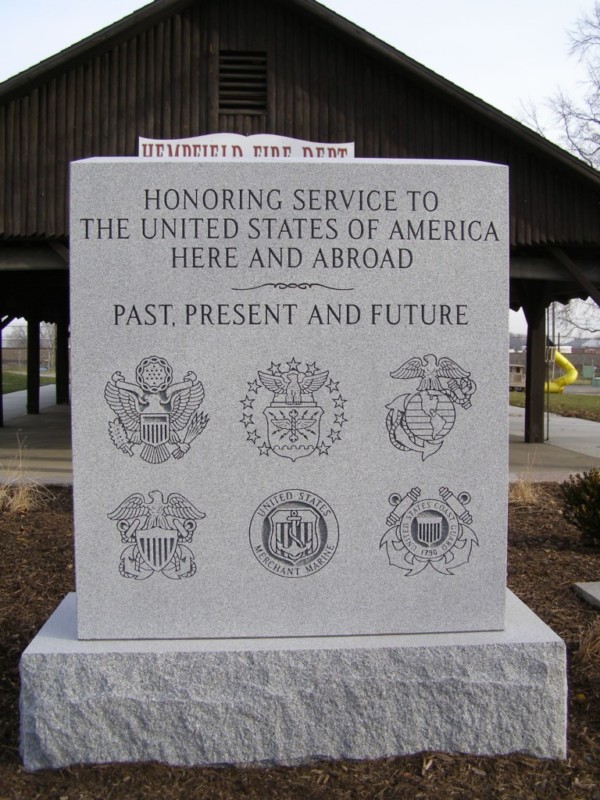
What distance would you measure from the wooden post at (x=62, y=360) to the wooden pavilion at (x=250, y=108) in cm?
1105

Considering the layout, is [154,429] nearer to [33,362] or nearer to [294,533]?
[294,533]

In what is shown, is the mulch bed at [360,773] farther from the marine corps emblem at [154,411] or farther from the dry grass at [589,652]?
the marine corps emblem at [154,411]

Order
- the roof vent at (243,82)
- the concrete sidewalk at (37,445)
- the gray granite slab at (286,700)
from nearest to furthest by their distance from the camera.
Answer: the gray granite slab at (286,700), the concrete sidewalk at (37,445), the roof vent at (243,82)

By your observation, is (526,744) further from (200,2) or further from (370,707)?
(200,2)

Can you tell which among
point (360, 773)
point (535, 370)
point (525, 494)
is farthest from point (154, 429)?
point (535, 370)

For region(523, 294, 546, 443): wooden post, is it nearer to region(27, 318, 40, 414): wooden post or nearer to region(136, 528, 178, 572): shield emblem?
region(27, 318, 40, 414): wooden post

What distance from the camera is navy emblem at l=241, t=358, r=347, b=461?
332 centimetres

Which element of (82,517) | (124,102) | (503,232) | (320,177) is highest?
(124,102)

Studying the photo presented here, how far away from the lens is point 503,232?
333 cm

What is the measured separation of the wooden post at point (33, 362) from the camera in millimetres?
18875

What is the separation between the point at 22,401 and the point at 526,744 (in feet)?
77.4

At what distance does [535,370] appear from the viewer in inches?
555

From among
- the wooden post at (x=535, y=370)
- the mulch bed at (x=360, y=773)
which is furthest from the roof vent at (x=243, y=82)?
the mulch bed at (x=360, y=773)

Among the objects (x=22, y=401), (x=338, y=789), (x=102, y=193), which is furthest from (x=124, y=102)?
(x=22, y=401)
